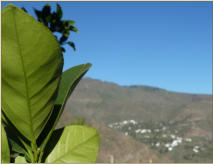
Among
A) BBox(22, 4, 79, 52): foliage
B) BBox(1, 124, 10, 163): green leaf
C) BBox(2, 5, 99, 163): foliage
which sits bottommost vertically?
BBox(1, 124, 10, 163): green leaf

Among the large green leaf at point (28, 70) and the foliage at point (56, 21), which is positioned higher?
the foliage at point (56, 21)

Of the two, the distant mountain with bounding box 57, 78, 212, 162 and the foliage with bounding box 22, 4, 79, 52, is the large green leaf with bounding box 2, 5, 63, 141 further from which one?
the distant mountain with bounding box 57, 78, 212, 162

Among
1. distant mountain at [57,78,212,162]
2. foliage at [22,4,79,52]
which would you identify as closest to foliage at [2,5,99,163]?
foliage at [22,4,79,52]

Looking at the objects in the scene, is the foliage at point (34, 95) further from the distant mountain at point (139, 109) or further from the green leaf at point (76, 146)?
the distant mountain at point (139, 109)

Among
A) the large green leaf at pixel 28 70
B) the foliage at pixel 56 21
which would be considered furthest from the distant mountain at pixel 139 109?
the large green leaf at pixel 28 70

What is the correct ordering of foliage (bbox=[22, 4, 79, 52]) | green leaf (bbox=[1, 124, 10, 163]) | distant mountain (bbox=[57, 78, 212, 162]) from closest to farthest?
green leaf (bbox=[1, 124, 10, 163]), foliage (bbox=[22, 4, 79, 52]), distant mountain (bbox=[57, 78, 212, 162])

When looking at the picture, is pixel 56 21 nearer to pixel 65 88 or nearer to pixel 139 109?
pixel 65 88
